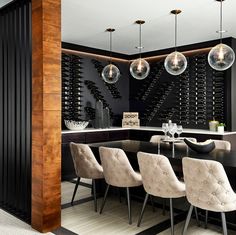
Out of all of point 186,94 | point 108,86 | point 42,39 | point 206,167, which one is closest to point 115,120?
point 108,86

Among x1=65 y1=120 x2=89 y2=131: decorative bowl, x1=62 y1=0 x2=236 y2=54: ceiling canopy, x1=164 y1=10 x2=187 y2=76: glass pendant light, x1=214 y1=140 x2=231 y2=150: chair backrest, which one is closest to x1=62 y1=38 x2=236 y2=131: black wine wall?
x1=65 y1=120 x2=89 y2=131: decorative bowl

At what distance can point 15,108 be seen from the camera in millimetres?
3822

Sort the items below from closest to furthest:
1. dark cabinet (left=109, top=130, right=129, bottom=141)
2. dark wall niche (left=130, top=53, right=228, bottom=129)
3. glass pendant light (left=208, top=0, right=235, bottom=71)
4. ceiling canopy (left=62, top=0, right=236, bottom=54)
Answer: glass pendant light (left=208, top=0, right=235, bottom=71) < ceiling canopy (left=62, top=0, right=236, bottom=54) < dark wall niche (left=130, top=53, right=228, bottom=129) < dark cabinet (left=109, top=130, right=129, bottom=141)

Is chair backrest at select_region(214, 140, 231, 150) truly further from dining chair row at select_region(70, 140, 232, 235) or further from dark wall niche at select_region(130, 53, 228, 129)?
dark wall niche at select_region(130, 53, 228, 129)

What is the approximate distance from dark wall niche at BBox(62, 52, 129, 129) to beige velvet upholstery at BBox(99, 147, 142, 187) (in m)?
2.89

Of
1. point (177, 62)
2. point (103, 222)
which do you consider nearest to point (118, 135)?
point (177, 62)

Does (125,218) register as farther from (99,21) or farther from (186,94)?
(186,94)

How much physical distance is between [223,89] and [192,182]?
373 cm

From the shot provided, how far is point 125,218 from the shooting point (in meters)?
3.66

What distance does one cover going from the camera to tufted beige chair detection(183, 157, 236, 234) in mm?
2600

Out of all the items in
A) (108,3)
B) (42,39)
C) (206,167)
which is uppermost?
(108,3)

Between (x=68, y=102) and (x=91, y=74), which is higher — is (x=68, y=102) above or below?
below

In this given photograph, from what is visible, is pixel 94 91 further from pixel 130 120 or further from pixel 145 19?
pixel 145 19

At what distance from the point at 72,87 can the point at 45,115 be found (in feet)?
10.7
